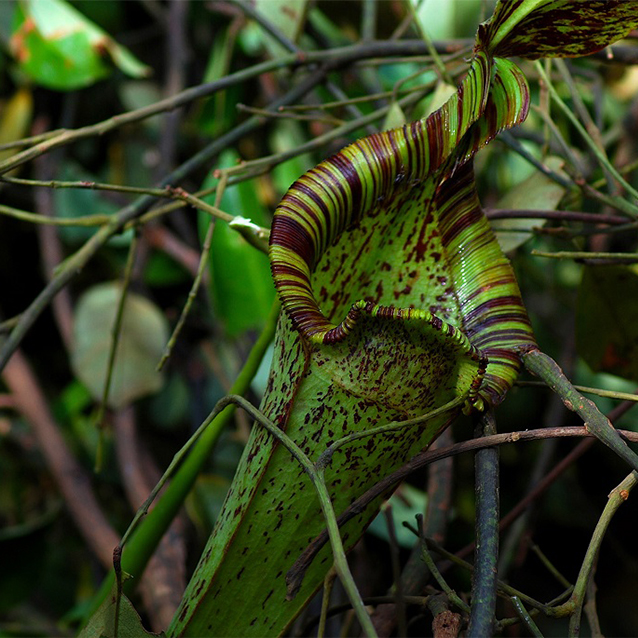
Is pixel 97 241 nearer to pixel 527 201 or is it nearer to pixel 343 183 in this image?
pixel 343 183

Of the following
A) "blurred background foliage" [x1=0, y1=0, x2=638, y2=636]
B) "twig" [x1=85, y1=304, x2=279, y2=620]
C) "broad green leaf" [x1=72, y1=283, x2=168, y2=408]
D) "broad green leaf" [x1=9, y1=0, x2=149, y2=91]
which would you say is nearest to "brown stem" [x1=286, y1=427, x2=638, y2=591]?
"twig" [x1=85, y1=304, x2=279, y2=620]

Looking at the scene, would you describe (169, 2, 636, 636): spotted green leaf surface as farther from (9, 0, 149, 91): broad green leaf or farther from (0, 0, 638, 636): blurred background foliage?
(9, 0, 149, 91): broad green leaf

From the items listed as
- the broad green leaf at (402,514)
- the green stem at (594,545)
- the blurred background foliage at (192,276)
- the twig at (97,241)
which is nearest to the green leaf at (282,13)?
the blurred background foliage at (192,276)

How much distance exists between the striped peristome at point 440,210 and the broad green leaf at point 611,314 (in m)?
0.26

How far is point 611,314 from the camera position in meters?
0.72

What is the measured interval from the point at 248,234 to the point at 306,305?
193 millimetres

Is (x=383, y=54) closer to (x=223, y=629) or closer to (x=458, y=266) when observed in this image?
(x=458, y=266)

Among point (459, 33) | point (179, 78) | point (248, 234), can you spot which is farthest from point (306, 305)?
point (179, 78)

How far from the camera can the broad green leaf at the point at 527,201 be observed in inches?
26.9

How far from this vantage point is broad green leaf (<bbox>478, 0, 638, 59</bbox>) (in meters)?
0.41

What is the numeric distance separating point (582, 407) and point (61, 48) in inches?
44.8

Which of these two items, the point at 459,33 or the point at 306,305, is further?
the point at 459,33

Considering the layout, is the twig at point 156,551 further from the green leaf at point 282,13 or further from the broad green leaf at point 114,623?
the green leaf at point 282,13

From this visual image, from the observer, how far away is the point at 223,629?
0.52 metres
